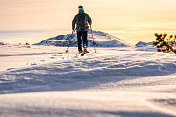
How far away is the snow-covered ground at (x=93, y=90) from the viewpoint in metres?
1.45

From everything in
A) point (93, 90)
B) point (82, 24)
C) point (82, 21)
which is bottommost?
point (93, 90)

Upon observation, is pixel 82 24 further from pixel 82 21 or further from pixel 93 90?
pixel 93 90

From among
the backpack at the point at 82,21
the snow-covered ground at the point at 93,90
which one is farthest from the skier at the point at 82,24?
the snow-covered ground at the point at 93,90

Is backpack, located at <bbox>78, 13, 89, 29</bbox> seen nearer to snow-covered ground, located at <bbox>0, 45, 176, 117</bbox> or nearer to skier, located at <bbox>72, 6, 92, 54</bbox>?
skier, located at <bbox>72, 6, 92, 54</bbox>

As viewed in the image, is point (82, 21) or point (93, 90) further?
point (82, 21)

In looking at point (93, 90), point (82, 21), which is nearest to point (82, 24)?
point (82, 21)

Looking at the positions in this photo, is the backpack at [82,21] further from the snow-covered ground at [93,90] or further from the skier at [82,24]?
the snow-covered ground at [93,90]

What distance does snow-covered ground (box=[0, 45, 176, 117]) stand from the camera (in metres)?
1.45

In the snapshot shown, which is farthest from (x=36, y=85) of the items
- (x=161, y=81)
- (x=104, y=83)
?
(x=161, y=81)

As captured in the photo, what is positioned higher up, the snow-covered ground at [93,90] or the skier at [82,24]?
the skier at [82,24]

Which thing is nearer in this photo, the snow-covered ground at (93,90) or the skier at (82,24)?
the snow-covered ground at (93,90)

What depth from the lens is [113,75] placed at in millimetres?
3506

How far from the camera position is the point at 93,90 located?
102 inches

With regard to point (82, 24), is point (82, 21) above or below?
above
